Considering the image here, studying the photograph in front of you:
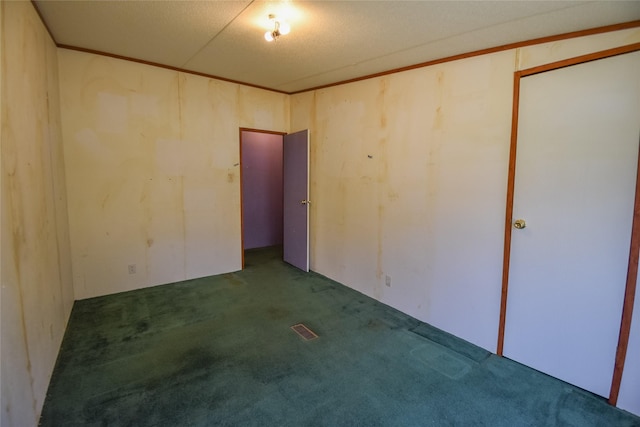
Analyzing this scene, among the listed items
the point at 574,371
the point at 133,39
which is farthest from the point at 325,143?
the point at 574,371

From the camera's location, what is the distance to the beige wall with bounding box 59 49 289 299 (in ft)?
10.7

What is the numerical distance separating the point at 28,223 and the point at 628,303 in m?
3.68

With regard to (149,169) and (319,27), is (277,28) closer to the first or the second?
(319,27)

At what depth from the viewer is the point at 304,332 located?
9.16ft

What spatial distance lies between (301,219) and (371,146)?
5.00 feet

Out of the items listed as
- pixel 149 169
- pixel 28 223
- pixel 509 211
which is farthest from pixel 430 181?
pixel 149 169

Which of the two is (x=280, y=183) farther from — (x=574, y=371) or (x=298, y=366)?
(x=574, y=371)

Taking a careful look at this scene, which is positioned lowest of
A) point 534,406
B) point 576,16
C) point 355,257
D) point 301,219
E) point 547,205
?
point 534,406

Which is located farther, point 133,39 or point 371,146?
point 371,146

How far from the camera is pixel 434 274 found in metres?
2.94

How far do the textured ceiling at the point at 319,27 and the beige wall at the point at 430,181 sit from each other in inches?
8.8

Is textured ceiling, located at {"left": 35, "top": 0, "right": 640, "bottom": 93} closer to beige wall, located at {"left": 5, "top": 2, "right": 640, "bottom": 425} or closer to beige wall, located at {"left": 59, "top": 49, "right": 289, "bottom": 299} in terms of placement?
beige wall, located at {"left": 5, "top": 2, "right": 640, "bottom": 425}

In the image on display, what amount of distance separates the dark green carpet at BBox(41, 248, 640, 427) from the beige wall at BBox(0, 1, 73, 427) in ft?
1.04

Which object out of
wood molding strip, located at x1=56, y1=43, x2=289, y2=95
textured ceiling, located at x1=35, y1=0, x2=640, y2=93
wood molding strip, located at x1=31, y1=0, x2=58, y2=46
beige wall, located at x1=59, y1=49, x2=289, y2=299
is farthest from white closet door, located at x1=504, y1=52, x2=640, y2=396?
wood molding strip, located at x1=31, y1=0, x2=58, y2=46
